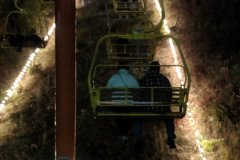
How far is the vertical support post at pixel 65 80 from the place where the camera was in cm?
848

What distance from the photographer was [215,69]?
477 inches

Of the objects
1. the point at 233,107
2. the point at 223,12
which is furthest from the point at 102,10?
the point at 233,107

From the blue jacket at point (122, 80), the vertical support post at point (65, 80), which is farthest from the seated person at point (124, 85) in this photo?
the vertical support post at point (65, 80)

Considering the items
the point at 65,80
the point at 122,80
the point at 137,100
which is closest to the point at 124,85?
the point at 122,80

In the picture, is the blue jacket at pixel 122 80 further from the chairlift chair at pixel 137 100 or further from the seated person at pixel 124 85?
the chairlift chair at pixel 137 100

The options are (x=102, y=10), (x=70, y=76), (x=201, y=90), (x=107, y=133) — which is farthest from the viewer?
(x=102, y=10)

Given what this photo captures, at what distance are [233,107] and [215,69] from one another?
5.81 feet

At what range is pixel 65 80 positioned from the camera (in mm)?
8500

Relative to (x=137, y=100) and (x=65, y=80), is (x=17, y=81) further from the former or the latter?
(x=137, y=100)

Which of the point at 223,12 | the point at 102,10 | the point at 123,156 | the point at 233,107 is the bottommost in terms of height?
the point at 123,156

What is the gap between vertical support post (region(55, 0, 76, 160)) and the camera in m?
8.48

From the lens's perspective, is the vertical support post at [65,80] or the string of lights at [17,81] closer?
the vertical support post at [65,80]

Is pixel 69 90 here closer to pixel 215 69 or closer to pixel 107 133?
pixel 107 133

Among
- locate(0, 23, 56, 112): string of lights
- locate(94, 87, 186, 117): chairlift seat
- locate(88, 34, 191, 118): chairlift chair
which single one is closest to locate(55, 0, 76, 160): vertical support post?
locate(88, 34, 191, 118): chairlift chair
